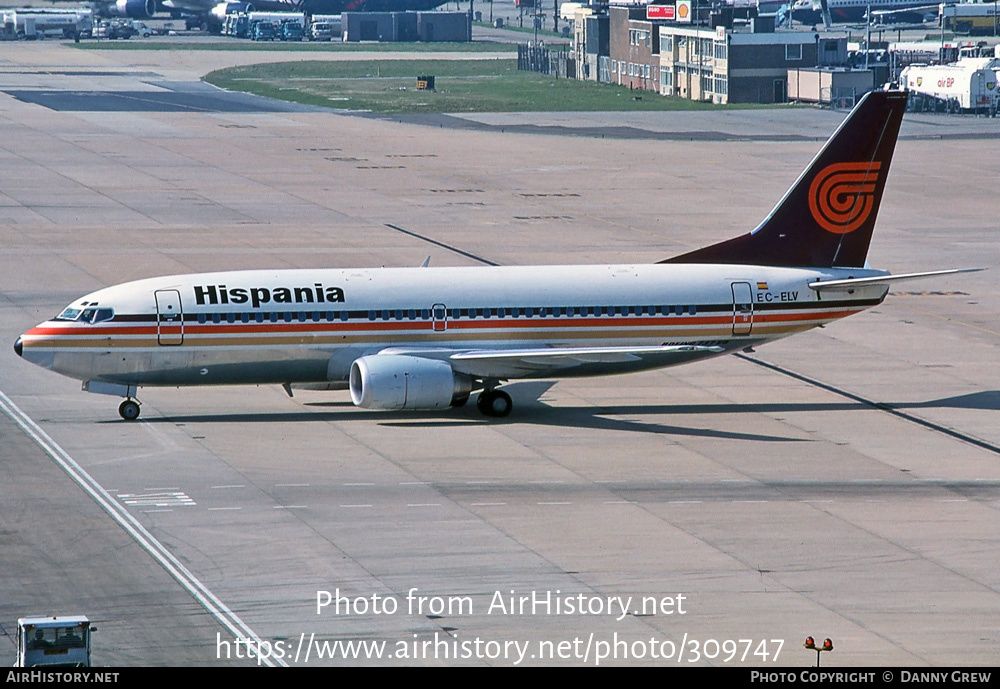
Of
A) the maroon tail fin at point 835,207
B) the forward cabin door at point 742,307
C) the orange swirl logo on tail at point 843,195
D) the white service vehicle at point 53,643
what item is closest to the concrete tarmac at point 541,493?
the forward cabin door at point 742,307

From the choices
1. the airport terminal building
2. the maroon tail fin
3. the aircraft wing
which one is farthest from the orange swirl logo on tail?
the airport terminal building

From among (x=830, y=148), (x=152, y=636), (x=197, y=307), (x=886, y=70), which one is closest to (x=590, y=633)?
(x=152, y=636)

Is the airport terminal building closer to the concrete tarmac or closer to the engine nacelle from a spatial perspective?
the concrete tarmac

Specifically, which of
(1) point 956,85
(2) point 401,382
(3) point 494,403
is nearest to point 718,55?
(1) point 956,85

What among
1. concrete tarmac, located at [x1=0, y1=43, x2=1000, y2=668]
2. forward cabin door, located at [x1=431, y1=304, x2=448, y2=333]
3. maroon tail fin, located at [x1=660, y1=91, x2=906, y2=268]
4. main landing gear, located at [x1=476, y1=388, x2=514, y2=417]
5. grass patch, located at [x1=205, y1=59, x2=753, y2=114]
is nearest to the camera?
concrete tarmac, located at [x1=0, y1=43, x2=1000, y2=668]

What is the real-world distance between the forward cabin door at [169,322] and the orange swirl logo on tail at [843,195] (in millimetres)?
19432

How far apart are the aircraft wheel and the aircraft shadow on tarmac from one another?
44cm

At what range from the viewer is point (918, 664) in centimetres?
2556

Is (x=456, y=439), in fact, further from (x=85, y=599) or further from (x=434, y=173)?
(x=434, y=173)

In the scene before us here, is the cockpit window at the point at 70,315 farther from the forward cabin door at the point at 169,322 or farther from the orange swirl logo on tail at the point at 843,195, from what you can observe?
the orange swirl logo on tail at the point at 843,195

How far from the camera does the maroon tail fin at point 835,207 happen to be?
157ft

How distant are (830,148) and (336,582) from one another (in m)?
25.4

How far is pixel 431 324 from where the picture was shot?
144ft

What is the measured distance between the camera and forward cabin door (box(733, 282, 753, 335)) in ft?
150
